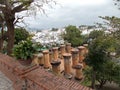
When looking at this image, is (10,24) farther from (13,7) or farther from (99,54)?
(99,54)

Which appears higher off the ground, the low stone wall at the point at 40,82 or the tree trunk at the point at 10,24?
the tree trunk at the point at 10,24

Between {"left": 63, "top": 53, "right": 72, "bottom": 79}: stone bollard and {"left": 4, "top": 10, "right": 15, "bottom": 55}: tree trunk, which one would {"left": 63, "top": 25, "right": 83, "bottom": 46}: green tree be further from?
{"left": 4, "top": 10, "right": 15, "bottom": 55}: tree trunk

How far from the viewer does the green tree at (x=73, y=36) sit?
1347cm

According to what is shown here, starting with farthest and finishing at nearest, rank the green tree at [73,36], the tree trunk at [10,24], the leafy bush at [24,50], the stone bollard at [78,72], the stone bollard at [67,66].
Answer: the green tree at [73,36] → the stone bollard at [78,72] → the stone bollard at [67,66] → the tree trunk at [10,24] → the leafy bush at [24,50]

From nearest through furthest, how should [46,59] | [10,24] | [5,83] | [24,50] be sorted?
1. [5,83]
2. [24,50]
3. [10,24]
4. [46,59]

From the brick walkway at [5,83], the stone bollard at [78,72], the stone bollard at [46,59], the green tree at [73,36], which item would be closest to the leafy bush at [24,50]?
the stone bollard at [46,59]

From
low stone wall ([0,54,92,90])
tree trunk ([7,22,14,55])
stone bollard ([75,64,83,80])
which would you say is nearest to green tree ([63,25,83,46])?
stone bollard ([75,64,83,80])

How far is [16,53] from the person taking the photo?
723 cm

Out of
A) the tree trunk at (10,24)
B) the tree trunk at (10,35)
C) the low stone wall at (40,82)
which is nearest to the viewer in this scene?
the low stone wall at (40,82)

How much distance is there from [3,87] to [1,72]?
1.86 ft

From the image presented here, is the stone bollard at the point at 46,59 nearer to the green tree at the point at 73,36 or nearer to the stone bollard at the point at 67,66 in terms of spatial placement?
the stone bollard at the point at 67,66

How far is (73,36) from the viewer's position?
13805 millimetres

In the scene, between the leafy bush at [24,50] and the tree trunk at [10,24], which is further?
the tree trunk at [10,24]

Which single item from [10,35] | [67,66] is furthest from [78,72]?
[10,35]
